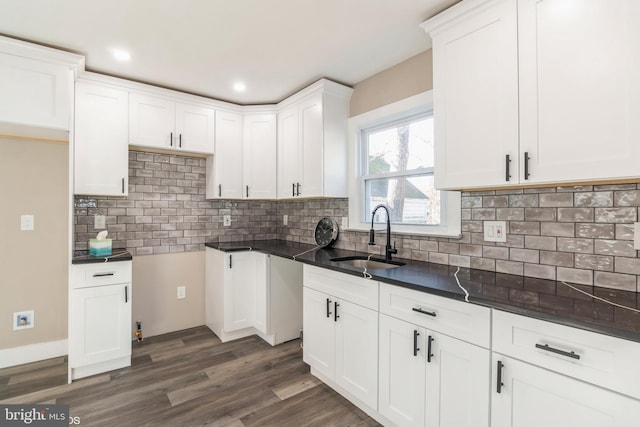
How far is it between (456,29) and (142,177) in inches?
114

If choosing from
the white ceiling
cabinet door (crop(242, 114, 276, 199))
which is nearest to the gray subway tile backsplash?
cabinet door (crop(242, 114, 276, 199))

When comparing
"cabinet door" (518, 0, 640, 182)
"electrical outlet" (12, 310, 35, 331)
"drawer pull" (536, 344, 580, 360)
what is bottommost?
"electrical outlet" (12, 310, 35, 331)

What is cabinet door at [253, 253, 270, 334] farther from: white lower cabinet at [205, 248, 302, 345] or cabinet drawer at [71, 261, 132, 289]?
cabinet drawer at [71, 261, 132, 289]

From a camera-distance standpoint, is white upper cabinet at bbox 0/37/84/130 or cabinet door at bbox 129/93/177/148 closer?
white upper cabinet at bbox 0/37/84/130

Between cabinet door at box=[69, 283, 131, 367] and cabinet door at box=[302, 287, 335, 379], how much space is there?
4.71ft

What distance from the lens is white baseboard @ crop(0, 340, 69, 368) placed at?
2.53 metres

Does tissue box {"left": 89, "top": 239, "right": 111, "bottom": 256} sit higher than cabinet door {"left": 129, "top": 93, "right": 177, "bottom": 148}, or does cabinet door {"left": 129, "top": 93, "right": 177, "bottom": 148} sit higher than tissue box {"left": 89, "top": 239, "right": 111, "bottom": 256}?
cabinet door {"left": 129, "top": 93, "right": 177, "bottom": 148}

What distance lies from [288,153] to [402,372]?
86.3 inches

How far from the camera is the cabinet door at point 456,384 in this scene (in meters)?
1.33

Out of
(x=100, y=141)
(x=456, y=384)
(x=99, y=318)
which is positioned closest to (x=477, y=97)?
(x=456, y=384)

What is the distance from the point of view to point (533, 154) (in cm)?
145

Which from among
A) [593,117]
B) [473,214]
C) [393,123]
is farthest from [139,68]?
[593,117]

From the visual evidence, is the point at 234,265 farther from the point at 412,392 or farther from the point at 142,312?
the point at 412,392

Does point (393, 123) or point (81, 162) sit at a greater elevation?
point (393, 123)
